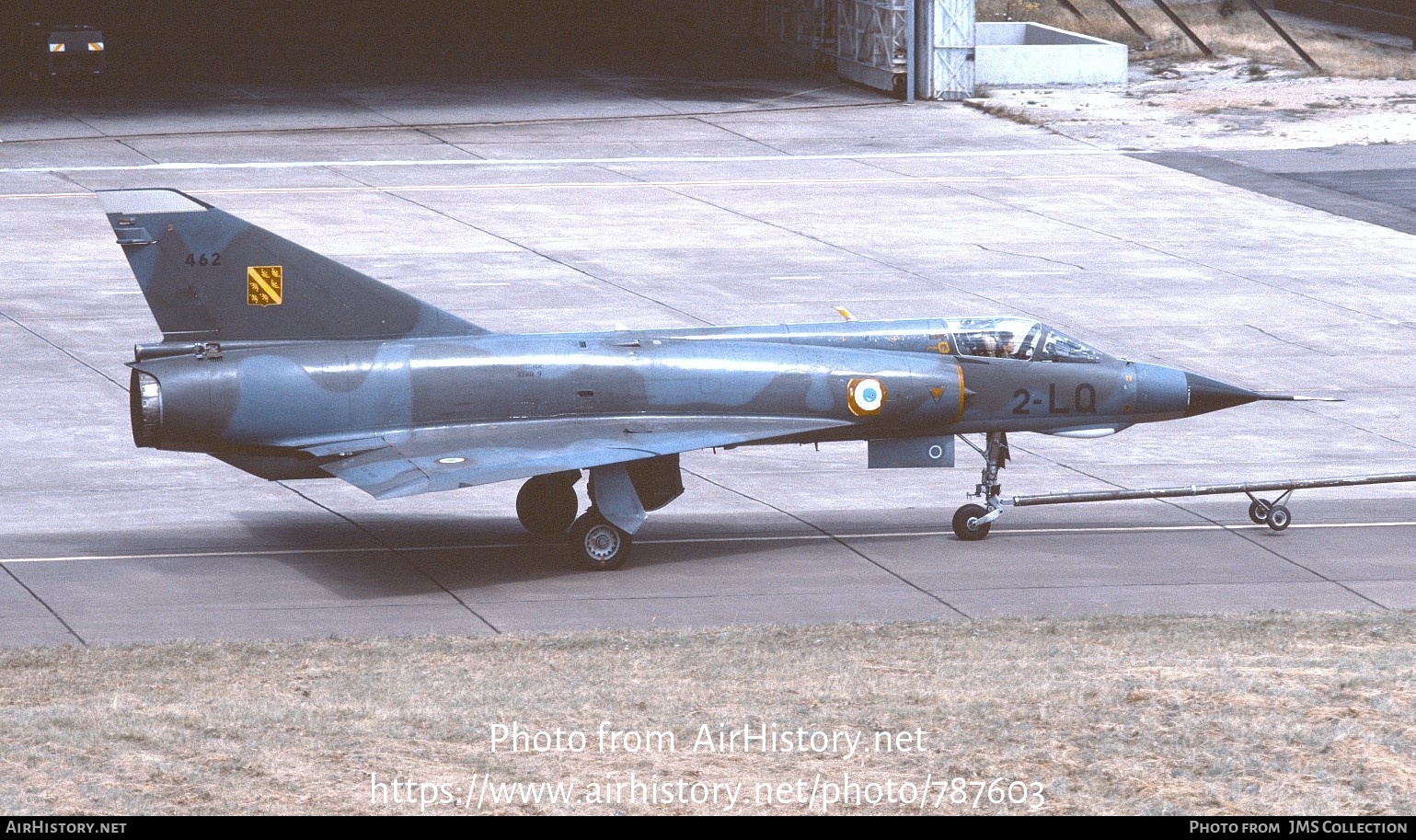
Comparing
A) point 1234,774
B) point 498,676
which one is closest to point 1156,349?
point 498,676

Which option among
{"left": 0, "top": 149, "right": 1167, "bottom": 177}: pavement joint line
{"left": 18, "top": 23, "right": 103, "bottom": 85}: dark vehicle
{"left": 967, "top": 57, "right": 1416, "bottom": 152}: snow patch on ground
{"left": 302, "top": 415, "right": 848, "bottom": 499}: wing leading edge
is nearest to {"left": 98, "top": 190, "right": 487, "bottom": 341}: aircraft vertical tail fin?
{"left": 302, "top": 415, "right": 848, "bottom": 499}: wing leading edge

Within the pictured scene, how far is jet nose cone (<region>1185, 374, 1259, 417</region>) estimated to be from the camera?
24.0 m

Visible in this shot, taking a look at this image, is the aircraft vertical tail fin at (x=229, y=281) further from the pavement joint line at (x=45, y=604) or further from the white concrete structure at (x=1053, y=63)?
the white concrete structure at (x=1053, y=63)

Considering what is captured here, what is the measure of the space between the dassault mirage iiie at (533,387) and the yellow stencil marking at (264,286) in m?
0.02

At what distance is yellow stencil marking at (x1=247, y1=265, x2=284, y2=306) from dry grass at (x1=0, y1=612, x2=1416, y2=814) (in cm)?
494

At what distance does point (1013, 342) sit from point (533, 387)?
580 cm

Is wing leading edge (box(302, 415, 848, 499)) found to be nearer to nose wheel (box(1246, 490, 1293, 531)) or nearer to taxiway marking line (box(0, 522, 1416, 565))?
taxiway marking line (box(0, 522, 1416, 565))

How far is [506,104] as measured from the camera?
59.4 metres

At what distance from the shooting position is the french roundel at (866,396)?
75.0ft

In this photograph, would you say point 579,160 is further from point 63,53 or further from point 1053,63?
point 63,53

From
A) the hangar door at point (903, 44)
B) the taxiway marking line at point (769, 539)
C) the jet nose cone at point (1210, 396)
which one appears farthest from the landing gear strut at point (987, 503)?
the hangar door at point (903, 44)
